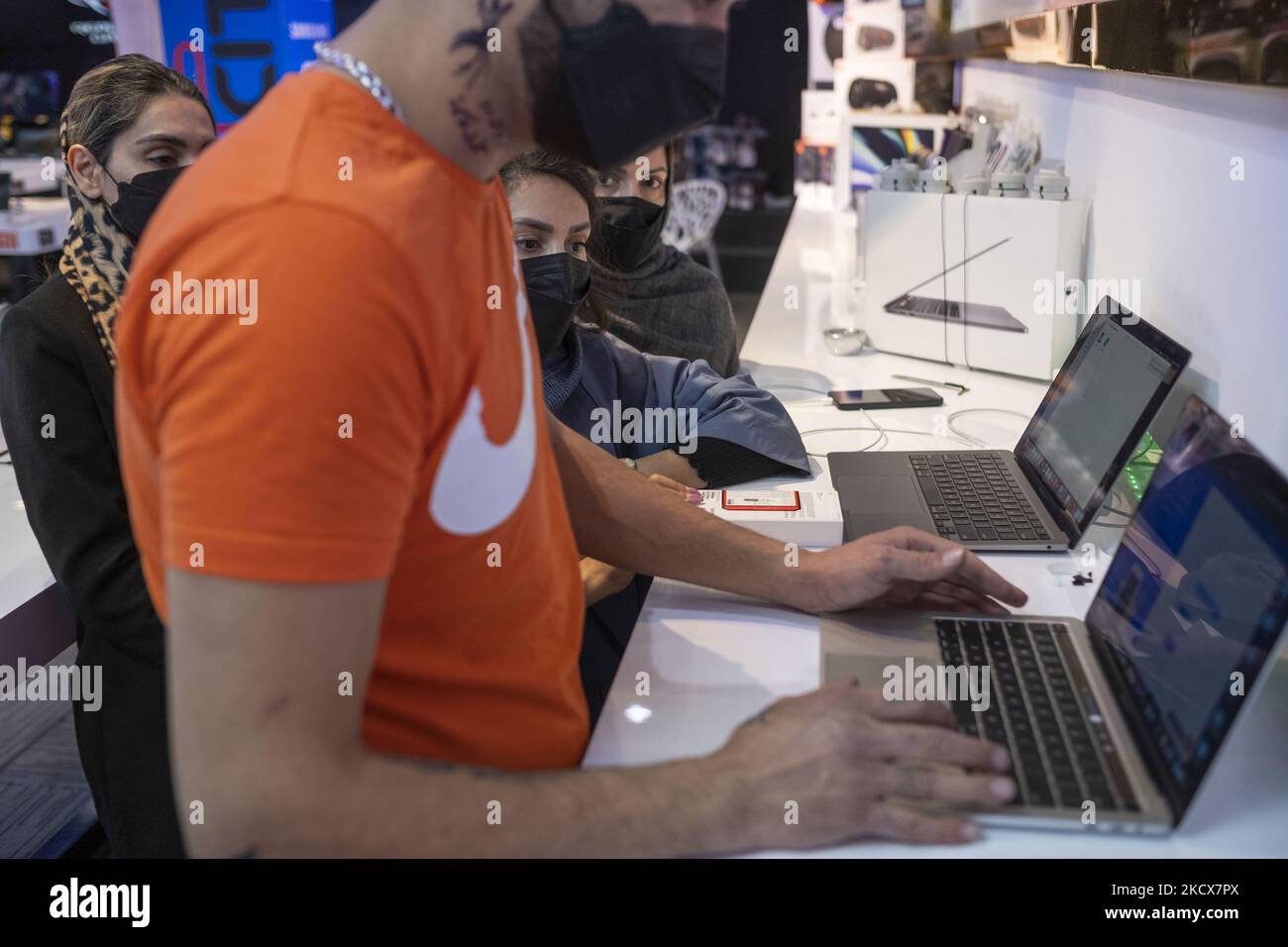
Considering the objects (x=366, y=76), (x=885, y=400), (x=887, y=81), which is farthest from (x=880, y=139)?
(x=366, y=76)

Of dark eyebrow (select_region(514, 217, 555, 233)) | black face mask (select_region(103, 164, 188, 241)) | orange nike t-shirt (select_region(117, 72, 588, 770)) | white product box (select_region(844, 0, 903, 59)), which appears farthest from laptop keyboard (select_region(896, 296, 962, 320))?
white product box (select_region(844, 0, 903, 59))

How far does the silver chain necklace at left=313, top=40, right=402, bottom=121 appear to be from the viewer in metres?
0.69

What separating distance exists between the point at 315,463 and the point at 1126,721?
2.30 feet

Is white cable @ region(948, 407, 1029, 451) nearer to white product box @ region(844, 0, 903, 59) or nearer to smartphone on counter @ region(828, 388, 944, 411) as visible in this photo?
smartphone on counter @ region(828, 388, 944, 411)

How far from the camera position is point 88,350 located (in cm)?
156

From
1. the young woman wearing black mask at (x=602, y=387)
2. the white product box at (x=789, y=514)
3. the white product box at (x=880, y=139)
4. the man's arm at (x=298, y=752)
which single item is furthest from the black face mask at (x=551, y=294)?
the white product box at (x=880, y=139)

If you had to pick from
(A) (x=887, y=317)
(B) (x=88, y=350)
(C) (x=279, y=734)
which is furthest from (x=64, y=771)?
(C) (x=279, y=734)

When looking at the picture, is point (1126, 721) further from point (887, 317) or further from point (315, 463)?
point (887, 317)

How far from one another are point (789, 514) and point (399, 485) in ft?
2.71

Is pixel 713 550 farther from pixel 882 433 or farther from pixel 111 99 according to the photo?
pixel 111 99

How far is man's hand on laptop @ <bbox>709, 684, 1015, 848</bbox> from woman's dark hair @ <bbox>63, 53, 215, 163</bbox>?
65.1 inches

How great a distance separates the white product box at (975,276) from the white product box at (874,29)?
2.39m

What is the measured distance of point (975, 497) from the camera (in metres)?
1.53

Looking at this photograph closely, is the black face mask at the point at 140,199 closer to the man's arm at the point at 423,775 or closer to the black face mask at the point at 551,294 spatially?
the black face mask at the point at 551,294
